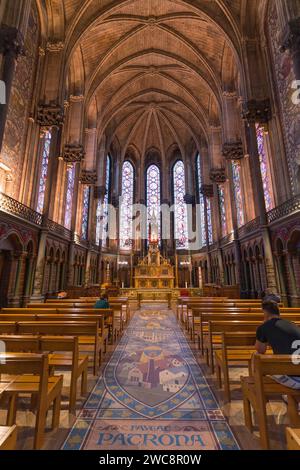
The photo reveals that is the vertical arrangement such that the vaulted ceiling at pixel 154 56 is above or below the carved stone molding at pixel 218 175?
above

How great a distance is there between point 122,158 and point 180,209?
1036 cm

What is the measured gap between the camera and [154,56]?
72.8ft

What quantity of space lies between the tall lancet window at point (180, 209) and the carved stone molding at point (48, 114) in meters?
20.3

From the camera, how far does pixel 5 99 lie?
8.27 metres

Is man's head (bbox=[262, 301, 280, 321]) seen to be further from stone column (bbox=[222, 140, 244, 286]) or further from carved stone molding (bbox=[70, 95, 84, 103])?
carved stone molding (bbox=[70, 95, 84, 103])

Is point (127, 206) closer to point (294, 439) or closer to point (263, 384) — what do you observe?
point (263, 384)

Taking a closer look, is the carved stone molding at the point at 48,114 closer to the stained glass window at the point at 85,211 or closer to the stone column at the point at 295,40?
the stained glass window at the point at 85,211

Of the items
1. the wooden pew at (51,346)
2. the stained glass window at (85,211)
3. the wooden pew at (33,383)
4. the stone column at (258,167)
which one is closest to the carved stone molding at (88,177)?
the stained glass window at (85,211)

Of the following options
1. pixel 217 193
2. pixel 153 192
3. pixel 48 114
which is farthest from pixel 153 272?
pixel 48 114

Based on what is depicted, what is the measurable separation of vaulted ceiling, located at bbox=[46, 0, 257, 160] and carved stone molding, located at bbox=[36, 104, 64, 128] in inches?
181

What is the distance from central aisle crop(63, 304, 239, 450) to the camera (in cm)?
246

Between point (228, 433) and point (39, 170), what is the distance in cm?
1428

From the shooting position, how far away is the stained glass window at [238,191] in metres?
17.5

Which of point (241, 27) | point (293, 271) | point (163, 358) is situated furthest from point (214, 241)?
point (163, 358)
